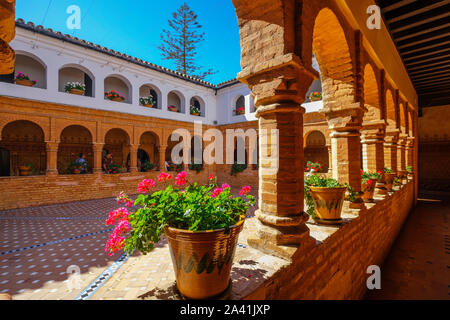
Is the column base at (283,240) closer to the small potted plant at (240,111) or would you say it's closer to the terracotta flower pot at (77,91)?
the terracotta flower pot at (77,91)

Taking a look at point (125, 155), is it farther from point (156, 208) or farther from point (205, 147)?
point (156, 208)

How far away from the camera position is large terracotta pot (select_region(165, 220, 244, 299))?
59.5 inches

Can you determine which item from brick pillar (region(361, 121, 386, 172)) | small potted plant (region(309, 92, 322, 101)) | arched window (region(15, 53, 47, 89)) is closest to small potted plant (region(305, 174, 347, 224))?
brick pillar (region(361, 121, 386, 172))

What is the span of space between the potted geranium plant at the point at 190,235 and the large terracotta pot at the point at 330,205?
205cm

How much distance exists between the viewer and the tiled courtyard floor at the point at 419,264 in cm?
423

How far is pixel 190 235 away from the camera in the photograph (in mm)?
1494

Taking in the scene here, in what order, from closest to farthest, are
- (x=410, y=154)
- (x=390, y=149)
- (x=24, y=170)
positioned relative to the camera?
1. (x=390, y=149)
2. (x=24, y=170)
3. (x=410, y=154)

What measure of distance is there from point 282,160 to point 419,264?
18.2ft

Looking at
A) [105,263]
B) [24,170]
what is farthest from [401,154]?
[24,170]

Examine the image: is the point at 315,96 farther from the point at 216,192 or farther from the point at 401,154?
the point at 216,192

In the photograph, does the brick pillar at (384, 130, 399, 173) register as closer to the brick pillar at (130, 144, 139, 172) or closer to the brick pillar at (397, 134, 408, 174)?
the brick pillar at (397, 134, 408, 174)

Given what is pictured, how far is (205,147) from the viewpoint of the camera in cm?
1648

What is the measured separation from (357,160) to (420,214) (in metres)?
8.17
